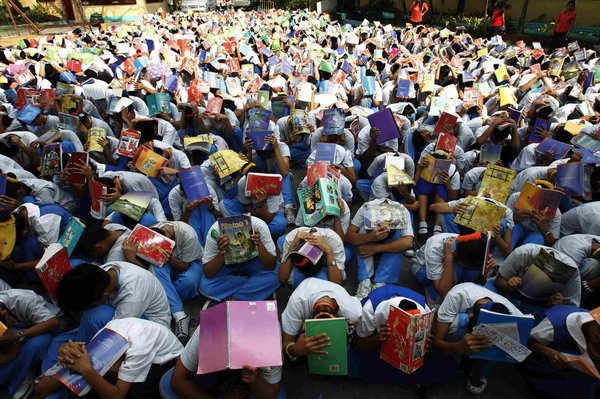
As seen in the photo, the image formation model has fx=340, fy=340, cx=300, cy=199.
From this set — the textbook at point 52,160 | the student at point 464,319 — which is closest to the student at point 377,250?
the student at point 464,319

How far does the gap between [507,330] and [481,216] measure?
1.29 metres

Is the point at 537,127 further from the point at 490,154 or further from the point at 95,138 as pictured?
the point at 95,138

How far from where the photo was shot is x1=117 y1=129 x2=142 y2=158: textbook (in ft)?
14.5

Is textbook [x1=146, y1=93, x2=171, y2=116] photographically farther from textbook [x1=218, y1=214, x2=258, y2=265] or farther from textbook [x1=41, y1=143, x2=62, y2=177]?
textbook [x1=218, y1=214, x2=258, y2=265]

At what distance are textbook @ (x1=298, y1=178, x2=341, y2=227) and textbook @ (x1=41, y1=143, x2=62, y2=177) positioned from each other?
9.57 feet

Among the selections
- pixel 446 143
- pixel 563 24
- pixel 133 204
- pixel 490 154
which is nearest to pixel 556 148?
pixel 490 154

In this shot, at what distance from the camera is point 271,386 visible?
222 centimetres

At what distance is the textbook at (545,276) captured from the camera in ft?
8.16

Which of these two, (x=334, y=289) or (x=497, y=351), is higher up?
(x=334, y=289)

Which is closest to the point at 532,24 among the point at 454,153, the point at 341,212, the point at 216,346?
the point at 454,153

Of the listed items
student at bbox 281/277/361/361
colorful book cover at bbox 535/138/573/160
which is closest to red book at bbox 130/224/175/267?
student at bbox 281/277/361/361

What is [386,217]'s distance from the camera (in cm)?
323

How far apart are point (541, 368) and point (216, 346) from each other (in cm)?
241

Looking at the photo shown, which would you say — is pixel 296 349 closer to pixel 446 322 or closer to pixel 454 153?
pixel 446 322
